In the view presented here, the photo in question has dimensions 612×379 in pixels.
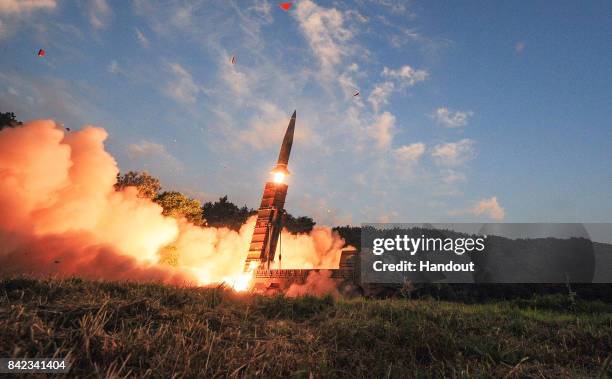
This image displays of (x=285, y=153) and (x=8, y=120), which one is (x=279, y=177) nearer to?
(x=285, y=153)

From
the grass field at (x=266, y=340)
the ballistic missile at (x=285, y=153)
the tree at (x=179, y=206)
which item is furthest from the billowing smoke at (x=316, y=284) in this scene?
the tree at (x=179, y=206)

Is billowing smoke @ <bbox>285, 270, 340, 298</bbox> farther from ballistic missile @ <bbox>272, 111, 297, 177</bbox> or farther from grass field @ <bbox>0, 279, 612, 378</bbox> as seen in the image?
grass field @ <bbox>0, 279, 612, 378</bbox>

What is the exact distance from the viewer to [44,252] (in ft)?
55.0

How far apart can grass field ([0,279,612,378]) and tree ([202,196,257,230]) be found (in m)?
38.8

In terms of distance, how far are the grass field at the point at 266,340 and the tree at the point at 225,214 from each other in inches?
1527

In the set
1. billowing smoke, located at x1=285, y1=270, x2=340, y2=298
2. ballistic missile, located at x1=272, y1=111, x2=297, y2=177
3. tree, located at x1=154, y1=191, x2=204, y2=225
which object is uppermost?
ballistic missile, located at x1=272, y1=111, x2=297, y2=177

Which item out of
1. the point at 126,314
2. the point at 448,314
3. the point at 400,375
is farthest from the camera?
the point at 448,314

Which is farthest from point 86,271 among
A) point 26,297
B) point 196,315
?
point 196,315

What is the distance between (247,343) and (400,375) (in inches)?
74.6

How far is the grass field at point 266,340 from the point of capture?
4.00m

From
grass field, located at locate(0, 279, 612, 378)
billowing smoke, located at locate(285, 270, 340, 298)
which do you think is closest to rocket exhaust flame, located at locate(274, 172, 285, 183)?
billowing smoke, located at locate(285, 270, 340, 298)

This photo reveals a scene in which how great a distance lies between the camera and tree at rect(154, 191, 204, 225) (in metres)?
31.8

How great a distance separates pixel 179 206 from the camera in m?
32.5

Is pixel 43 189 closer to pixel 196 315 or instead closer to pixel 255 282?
pixel 255 282
